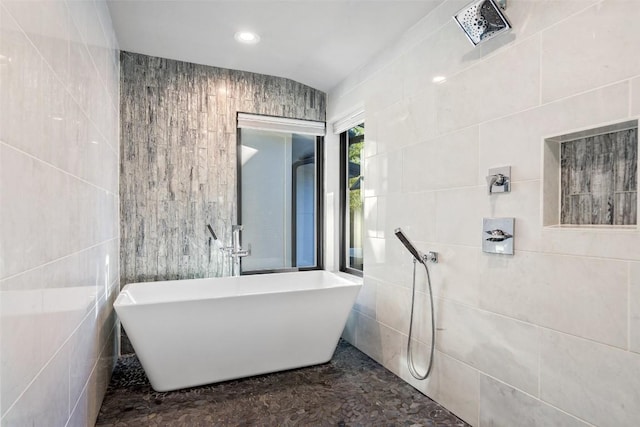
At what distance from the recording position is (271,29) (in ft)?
8.38

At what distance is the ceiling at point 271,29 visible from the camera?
226 centimetres

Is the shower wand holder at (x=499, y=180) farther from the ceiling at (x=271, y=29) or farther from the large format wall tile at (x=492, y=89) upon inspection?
the ceiling at (x=271, y=29)

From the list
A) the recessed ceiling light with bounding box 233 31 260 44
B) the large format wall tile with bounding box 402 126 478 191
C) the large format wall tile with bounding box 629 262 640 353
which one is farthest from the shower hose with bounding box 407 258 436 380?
the recessed ceiling light with bounding box 233 31 260 44

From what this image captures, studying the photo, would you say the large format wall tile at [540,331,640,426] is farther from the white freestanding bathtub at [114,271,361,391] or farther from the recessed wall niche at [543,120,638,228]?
the white freestanding bathtub at [114,271,361,391]

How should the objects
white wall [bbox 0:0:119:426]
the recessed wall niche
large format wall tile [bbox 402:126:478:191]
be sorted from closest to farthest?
white wall [bbox 0:0:119:426]
the recessed wall niche
large format wall tile [bbox 402:126:478:191]

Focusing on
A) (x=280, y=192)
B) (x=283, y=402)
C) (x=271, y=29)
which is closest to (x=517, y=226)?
(x=283, y=402)

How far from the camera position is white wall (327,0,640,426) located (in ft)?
4.42

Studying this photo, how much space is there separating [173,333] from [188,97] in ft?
6.64

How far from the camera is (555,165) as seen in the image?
1605mm

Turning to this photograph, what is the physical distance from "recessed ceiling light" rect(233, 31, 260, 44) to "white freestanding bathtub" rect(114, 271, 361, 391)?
73.0 inches

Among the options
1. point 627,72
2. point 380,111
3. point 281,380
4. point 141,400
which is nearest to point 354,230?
point 380,111

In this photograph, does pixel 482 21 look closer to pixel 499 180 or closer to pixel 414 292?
pixel 499 180

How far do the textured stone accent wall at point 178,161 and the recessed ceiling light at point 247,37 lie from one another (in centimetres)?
62

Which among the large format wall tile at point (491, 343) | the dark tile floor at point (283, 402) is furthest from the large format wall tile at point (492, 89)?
the dark tile floor at point (283, 402)
